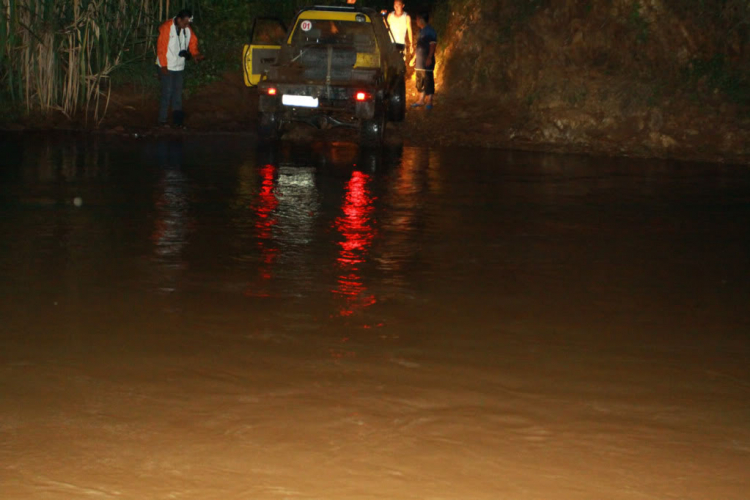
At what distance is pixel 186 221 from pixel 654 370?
500 centimetres

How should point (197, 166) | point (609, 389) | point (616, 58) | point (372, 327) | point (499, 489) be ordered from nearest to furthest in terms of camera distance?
point (499, 489), point (609, 389), point (372, 327), point (197, 166), point (616, 58)

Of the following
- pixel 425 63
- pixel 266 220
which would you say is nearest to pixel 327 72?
pixel 425 63

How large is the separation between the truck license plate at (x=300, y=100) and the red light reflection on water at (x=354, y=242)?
10.6 ft

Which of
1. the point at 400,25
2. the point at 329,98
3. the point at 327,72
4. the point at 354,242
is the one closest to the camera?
the point at 354,242

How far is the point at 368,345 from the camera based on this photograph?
5918mm

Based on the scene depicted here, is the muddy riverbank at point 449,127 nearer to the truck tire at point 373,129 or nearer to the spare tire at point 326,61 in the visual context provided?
the truck tire at point 373,129

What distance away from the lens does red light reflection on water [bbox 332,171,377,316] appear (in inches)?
275

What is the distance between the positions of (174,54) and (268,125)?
7.75 ft

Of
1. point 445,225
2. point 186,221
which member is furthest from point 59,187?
point 445,225

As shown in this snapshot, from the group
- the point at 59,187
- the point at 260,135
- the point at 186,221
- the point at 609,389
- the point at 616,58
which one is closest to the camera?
the point at 609,389

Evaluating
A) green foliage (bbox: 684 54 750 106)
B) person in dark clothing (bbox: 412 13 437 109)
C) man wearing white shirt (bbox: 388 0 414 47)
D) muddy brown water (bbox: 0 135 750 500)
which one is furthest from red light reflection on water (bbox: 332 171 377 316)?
green foliage (bbox: 684 54 750 106)

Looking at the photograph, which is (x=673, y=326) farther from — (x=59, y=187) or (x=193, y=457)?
(x=59, y=187)

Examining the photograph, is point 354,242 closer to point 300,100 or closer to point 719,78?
point 300,100

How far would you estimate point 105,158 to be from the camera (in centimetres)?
1392
